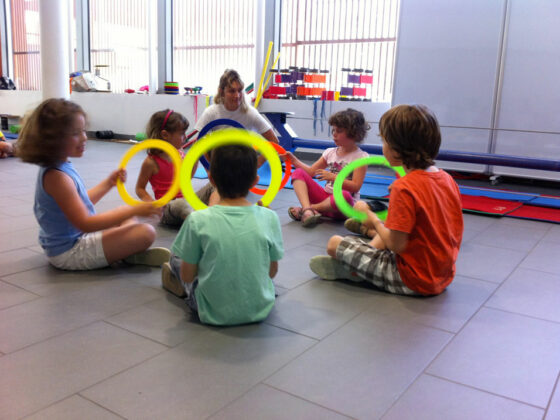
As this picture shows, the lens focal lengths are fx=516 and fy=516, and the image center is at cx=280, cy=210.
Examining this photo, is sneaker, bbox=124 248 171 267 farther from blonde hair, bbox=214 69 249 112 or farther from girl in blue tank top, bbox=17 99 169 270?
blonde hair, bbox=214 69 249 112

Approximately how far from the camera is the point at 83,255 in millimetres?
2713

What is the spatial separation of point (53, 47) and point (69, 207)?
595 centimetres

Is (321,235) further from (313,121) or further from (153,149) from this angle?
(313,121)

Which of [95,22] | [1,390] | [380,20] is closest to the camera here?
[1,390]

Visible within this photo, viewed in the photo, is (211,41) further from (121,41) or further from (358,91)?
(358,91)

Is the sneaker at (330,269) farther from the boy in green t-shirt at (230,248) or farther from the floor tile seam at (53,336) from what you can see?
the floor tile seam at (53,336)

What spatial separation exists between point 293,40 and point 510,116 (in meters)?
4.09

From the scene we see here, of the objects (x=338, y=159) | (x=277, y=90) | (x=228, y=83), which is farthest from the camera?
(x=277, y=90)

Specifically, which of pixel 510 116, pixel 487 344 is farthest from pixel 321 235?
pixel 510 116

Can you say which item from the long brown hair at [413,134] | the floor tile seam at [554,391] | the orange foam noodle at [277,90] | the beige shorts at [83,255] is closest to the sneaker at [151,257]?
the beige shorts at [83,255]

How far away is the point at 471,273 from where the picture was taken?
2.96 metres

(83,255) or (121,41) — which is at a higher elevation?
(121,41)

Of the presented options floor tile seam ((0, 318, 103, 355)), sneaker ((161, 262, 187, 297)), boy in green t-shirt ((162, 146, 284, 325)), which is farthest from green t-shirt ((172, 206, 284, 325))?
floor tile seam ((0, 318, 103, 355))

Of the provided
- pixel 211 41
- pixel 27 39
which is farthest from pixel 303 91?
Result: pixel 27 39
